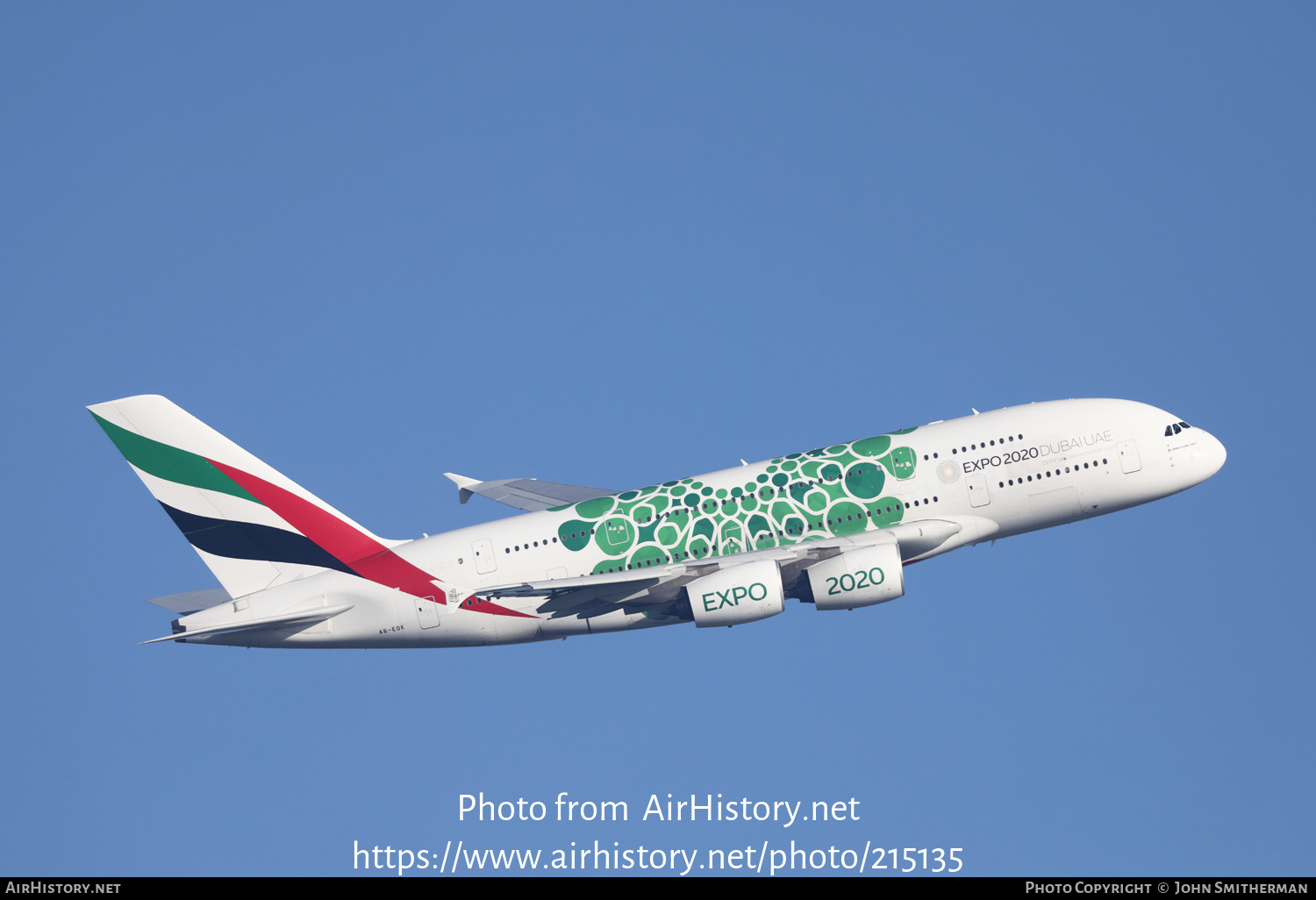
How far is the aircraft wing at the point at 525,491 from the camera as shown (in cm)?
5534

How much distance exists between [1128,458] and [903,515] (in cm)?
967

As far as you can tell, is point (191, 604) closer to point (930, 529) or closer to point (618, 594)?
point (618, 594)

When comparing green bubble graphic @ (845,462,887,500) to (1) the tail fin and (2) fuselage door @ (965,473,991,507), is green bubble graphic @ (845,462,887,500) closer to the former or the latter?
(2) fuselage door @ (965,473,991,507)

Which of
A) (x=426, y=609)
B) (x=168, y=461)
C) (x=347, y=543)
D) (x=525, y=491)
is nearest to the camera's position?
(x=426, y=609)

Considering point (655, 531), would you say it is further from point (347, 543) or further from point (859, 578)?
point (347, 543)

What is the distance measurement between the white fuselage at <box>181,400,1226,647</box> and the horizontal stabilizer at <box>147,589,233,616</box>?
109 centimetres

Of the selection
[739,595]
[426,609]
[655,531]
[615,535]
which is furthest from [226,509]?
[739,595]

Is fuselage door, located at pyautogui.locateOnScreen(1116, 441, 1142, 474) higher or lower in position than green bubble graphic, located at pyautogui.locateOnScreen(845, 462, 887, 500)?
higher

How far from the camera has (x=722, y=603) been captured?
43.8 metres

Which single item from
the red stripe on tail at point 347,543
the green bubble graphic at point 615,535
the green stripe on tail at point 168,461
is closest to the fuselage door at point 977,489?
the green bubble graphic at point 615,535

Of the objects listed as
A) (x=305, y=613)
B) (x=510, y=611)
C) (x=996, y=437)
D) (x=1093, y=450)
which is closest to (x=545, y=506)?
(x=510, y=611)

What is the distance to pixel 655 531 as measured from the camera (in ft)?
151

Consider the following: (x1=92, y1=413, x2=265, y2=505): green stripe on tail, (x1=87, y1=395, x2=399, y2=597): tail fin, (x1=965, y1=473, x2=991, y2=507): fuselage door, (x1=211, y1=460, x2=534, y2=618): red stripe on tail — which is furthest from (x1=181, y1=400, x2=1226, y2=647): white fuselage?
(x1=92, y1=413, x2=265, y2=505): green stripe on tail

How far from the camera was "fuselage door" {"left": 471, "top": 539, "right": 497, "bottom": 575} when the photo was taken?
47.0m
